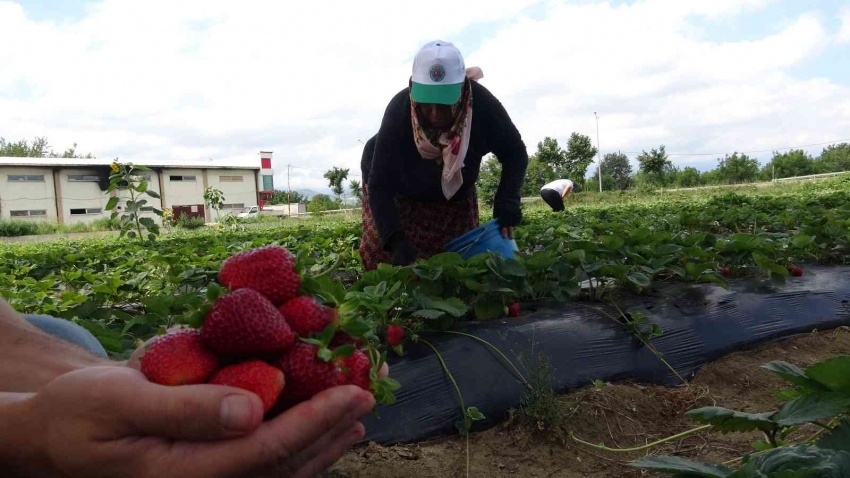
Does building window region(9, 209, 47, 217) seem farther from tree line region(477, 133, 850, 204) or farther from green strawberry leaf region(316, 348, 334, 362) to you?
green strawberry leaf region(316, 348, 334, 362)

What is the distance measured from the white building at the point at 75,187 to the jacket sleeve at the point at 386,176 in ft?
106

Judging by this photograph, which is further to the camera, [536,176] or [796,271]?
[536,176]

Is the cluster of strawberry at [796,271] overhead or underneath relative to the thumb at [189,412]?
underneath

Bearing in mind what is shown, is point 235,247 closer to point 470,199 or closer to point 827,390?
point 470,199

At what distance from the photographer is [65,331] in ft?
5.02

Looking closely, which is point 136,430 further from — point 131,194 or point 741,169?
point 741,169

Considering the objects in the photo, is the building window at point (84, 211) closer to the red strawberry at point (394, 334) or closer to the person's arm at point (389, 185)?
the person's arm at point (389, 185)

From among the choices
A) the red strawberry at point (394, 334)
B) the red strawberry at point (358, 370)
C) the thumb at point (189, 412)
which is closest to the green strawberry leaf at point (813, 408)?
the red strawberry at point (358, 370)

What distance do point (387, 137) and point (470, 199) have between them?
83 centimetres

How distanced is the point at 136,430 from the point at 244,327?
21cm

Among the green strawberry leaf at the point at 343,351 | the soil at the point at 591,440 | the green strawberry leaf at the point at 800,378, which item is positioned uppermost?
the green strawberry leaf at the point at 343,351

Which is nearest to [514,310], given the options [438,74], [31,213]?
[438,74]

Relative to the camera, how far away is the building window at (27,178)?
3422 cm

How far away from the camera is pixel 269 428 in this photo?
92 cm
